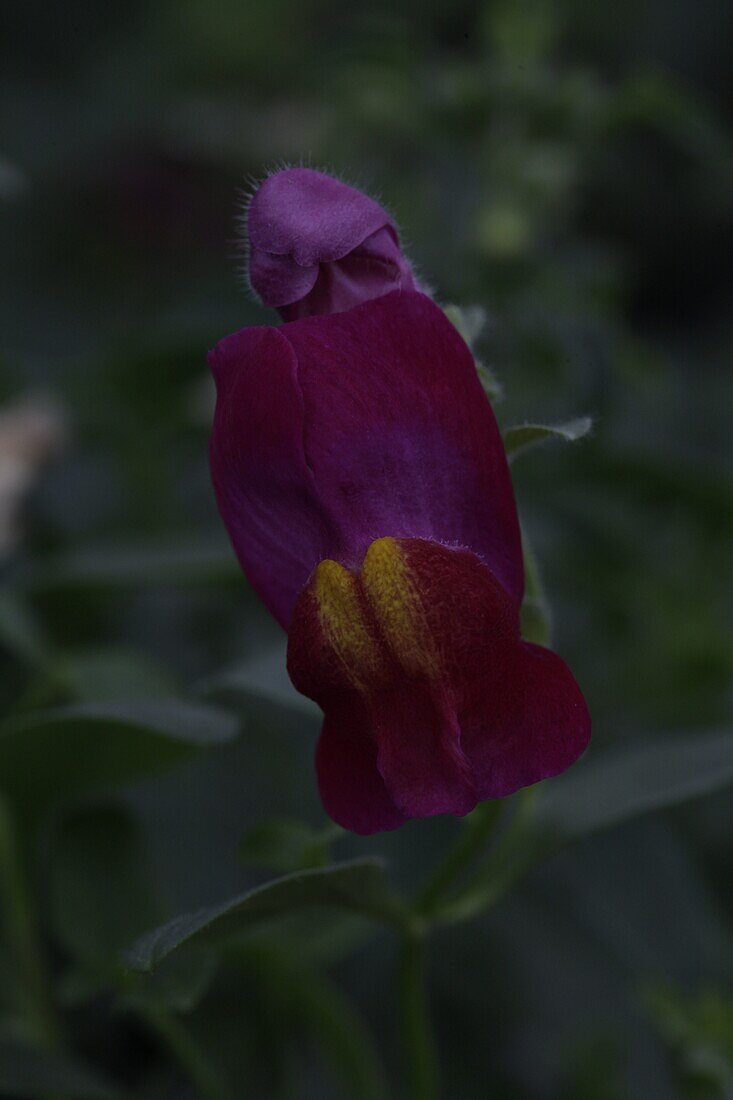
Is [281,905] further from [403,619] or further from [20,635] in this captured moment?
[20,635]

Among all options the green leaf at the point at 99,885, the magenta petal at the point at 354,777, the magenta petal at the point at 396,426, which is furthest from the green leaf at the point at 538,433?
the green leaf at the point at 99,885

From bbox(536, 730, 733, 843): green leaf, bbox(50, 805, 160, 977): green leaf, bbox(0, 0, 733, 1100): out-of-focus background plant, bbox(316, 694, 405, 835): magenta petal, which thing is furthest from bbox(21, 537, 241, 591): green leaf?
bbox(316, 694, 405, 835): magenta petal

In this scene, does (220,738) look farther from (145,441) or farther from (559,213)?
(559,213)

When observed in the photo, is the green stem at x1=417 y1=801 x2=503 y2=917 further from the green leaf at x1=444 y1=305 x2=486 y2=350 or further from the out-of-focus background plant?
the green leaf at x1=444 y1=305 x2=486 y2=350

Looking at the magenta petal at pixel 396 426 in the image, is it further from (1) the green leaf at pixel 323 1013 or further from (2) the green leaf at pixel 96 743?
(1) the green leaf at pixel 323 1013

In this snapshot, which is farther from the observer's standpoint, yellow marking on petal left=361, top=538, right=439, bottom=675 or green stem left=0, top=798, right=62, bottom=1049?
green stem left=0, top=798, right=62, bottom=1049

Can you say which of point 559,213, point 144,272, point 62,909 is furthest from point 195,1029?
point 144,272

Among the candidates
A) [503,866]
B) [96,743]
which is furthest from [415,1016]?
[96,743]
